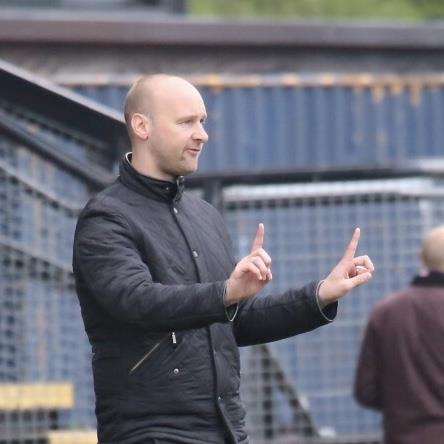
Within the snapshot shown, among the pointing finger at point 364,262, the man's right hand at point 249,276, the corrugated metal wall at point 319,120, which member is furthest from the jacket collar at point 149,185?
the corrugated metal wall at point 319,120

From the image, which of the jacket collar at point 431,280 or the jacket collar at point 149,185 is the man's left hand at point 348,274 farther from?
the jacket collar at point 431,280

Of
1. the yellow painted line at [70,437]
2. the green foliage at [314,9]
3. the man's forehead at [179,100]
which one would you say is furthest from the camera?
the green foliage at [314,9]

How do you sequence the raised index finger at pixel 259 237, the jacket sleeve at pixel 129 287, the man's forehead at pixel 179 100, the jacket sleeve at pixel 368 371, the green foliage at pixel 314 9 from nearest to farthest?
the jacket sleeve at pixel 129 287, the raised index finger at pixel 259 237, the man's forehead at pixel 179 100, the jacket sleeve at pixel 368 371, the green foliage at pixel 314 9

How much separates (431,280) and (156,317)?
11.6 ft

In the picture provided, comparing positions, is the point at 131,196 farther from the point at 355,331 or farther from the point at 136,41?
the point at 136,41

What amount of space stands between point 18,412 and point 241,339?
332 centimetres

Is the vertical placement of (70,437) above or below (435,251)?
below

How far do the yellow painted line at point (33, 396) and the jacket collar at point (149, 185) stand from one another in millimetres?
3454

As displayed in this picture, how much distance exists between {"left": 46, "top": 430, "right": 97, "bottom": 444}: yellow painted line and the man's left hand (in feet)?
11.5

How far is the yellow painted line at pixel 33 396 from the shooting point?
7754 mm

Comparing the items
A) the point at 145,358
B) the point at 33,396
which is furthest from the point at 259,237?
the point at 33,396

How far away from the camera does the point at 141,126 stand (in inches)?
178

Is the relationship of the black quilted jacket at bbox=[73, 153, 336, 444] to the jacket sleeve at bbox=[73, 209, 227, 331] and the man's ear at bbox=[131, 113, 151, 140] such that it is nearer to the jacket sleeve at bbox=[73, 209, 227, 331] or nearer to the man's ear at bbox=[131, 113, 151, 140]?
the jacket sleeve at bbox=[73, 209, 227, 331]

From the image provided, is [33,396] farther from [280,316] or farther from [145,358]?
[145,358]
